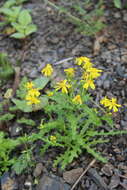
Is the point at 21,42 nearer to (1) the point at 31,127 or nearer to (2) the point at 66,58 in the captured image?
(2) the point at 66,58

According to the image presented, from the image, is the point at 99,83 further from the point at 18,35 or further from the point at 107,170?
the point at 18,35

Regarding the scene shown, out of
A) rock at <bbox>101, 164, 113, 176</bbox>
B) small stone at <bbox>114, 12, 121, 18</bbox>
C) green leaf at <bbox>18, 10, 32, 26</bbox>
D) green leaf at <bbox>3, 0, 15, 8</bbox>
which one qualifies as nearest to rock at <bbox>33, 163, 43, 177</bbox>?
rock at <bbox>101, 164, 113, 176</bbox>

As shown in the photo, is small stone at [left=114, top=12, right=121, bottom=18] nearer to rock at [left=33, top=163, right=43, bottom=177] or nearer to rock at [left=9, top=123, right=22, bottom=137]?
rock at [left=9, top=123, right=22, bottom=137]

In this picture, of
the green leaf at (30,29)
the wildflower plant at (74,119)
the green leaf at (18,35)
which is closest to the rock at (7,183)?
the wildflower plant at (74,119)

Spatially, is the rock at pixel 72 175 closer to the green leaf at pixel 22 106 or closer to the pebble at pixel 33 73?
the green leaf at pixel 22 106

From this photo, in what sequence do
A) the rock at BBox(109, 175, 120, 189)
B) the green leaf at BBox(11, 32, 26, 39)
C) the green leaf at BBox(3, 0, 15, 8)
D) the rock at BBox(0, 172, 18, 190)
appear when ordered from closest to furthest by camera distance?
the rock at BBox(109, 175, 120, 189) → the rock at BBox(0, 172, 18, 190) → the green leaf at BBox(11, 32, 26, 39) → the green leaf at BBox(3, 0, 15, 8)

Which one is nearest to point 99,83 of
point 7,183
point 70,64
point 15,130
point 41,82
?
point 70,64
